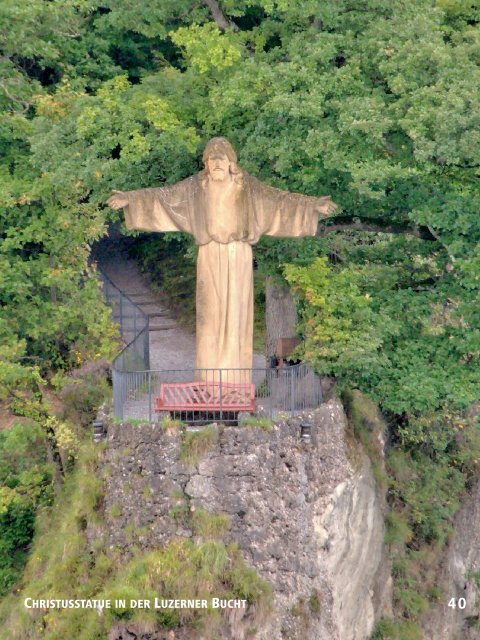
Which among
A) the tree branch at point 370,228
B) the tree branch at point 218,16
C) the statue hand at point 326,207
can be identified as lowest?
the statue hand at point 326,207

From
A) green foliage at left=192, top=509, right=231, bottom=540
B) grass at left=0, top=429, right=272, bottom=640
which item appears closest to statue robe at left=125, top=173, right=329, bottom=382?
grass at left=0, top=429, right=272, bottom=640

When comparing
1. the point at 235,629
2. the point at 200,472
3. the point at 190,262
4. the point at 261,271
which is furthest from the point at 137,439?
the point at 190,262

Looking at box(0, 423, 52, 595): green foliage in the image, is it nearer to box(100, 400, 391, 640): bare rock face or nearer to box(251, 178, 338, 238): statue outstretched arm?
box(100, 400, 391, 640): bare rock face

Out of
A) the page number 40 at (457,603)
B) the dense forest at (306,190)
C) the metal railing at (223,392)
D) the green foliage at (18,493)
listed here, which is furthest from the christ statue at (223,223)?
the page number 40 at (457,603)

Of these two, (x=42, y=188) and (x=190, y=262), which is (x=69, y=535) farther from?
(x=190, y=262)

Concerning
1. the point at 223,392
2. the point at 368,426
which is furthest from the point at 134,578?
the point at 368,426

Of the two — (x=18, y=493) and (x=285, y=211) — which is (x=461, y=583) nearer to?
(x=18, y=493)

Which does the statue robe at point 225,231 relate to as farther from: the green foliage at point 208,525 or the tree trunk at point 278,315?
the tree trunk at point 278,315
